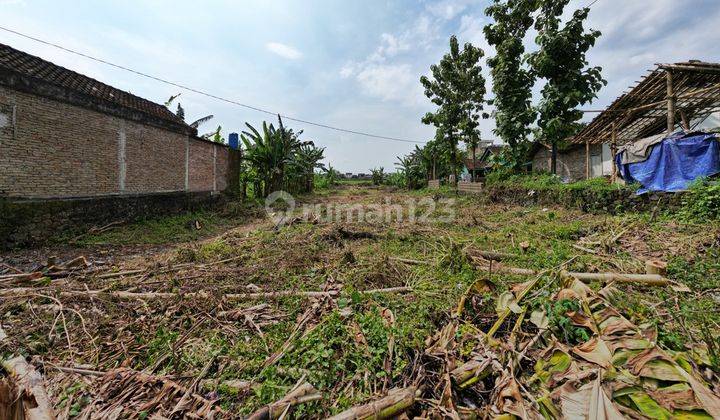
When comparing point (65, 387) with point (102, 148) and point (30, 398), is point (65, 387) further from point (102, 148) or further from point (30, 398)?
point (102, 148)

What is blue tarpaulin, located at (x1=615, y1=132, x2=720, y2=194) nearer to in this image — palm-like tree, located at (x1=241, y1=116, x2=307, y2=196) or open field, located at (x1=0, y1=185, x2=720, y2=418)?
open field, located at (x1=0, y1=185, x2=720, y2=418)

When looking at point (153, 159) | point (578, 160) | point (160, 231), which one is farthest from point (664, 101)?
point (153, 159)

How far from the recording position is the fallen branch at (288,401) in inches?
65.9

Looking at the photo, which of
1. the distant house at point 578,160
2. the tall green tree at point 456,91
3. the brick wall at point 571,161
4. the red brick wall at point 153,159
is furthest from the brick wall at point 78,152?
the brick wall at point 571,161

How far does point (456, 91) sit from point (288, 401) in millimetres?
17544

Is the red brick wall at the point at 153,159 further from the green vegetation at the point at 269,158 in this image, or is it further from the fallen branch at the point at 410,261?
the fallen branch at the point at 410,261

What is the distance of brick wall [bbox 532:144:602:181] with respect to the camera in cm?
1697

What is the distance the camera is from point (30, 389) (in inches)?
72.9

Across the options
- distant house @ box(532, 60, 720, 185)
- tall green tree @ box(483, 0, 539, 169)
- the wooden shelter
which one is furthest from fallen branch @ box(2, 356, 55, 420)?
tall green tree @ box(483, 0, 539, 169)

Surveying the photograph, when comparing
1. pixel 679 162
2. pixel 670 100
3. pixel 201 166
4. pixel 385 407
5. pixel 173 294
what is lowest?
pixel 385 407

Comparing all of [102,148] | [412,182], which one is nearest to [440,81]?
[412,182]

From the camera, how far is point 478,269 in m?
4.10

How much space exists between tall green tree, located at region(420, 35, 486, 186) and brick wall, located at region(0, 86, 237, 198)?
13.3 metres

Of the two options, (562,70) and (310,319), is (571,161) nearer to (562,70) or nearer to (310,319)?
(562,70)
